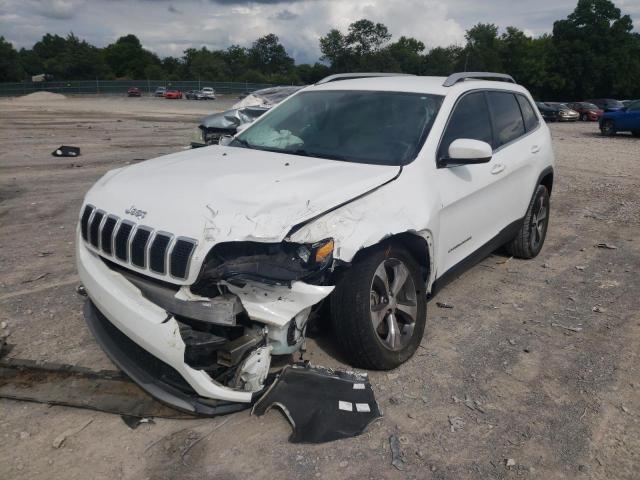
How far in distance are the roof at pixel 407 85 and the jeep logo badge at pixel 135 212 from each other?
223 cm

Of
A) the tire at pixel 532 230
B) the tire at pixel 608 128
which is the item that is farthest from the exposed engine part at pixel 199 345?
the tire at pixel 608 128

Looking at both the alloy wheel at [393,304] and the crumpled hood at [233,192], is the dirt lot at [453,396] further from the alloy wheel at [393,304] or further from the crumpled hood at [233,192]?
the crumpled hood at [233,192]

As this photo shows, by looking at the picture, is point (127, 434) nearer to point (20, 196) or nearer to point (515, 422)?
point (515, 422)

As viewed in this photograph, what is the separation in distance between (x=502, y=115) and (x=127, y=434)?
4.00 metres

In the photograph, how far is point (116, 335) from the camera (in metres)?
3.23

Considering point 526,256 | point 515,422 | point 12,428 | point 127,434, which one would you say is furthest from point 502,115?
point 12,428

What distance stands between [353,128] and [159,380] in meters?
2.24

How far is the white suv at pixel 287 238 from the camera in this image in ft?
9.28

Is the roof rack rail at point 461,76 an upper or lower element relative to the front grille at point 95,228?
upper

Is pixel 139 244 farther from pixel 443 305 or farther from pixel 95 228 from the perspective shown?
pixel 443 305

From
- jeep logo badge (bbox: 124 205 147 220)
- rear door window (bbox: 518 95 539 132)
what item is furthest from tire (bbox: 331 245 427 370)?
rear door window (bbox: 518 95 539 132)

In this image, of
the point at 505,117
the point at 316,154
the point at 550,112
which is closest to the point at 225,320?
the point at 316,154

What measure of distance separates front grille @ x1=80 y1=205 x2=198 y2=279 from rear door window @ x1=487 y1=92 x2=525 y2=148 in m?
3.04

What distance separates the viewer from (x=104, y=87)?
217 ft
